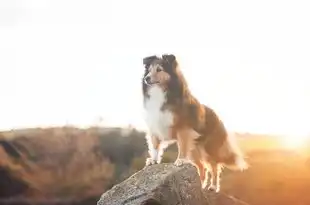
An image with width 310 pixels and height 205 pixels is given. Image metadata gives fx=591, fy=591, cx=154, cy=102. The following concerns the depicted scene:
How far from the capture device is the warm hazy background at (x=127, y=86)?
2863 millimetres

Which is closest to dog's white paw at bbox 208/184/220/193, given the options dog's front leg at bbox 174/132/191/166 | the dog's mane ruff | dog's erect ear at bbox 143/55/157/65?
dog's front leg at bbox 174/132/191/166

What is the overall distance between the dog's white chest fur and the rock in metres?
0.22

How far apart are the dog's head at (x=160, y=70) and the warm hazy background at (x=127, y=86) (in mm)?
148

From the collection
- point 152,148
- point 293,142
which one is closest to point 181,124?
point 152,148

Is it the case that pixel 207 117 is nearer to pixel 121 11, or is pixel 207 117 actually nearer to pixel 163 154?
pixel 163 154

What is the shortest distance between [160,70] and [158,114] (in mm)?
200

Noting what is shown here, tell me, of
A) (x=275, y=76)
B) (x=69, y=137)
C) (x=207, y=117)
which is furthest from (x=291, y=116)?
(x=69, y=137)

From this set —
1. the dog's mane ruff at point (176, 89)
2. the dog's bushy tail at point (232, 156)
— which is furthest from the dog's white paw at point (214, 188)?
the dog's mane ruff at point (176, 89)

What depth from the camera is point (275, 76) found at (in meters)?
2.89

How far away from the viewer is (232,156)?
9.23ft

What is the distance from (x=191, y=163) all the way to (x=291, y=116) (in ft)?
1.96

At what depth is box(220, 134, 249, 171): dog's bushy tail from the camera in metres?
2.79

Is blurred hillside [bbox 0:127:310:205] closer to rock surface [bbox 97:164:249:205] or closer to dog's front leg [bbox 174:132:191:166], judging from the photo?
dog's front leg [bbox 174:132:191:166]

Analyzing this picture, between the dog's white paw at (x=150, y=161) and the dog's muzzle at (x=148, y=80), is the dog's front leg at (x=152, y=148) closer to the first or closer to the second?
the dog's white paw at (x=150, y=161)
